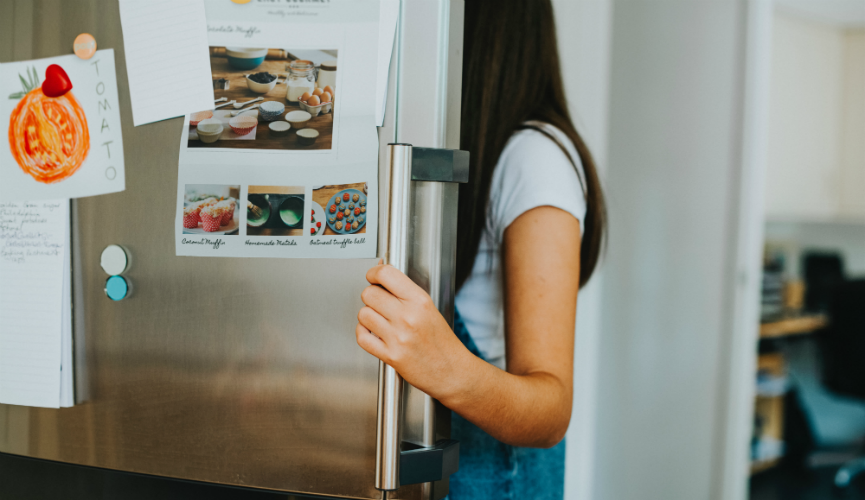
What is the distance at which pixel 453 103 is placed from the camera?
623 millimetres

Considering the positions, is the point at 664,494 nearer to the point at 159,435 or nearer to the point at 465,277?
the point at 465,277

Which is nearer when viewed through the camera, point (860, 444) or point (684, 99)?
point (684, 99)

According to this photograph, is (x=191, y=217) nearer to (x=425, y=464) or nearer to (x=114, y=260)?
(x=114, y=260)

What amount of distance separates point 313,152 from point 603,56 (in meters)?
1.38

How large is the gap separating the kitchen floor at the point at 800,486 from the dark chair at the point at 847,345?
6cm

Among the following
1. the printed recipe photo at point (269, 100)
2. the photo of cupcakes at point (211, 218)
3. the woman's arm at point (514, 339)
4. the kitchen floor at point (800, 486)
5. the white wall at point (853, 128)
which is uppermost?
the white wall at point (853, 128)

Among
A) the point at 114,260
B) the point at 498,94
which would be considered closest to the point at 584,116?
the point at 498,94

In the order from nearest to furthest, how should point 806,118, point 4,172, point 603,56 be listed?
point 4,172 → point 603,56 → point 806,118

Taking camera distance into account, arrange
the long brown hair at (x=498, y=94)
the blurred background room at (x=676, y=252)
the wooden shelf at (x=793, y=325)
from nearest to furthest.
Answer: the long brown hair at (x=498, y=94) < the blurred background room at (x=676, y=252) < the wooden shelf at (x=793, y=325)

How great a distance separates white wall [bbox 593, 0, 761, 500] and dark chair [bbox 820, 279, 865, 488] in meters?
1.06

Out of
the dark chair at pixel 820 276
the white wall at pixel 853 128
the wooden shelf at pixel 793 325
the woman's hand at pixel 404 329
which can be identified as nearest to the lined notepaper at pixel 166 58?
the woman's hand at pixel 404 329

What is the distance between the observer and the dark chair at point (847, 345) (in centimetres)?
255

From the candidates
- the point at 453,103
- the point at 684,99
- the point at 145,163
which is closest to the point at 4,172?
the point at 145,163

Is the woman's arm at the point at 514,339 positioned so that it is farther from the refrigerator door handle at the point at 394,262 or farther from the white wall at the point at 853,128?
the white wall at the point at 853,128
